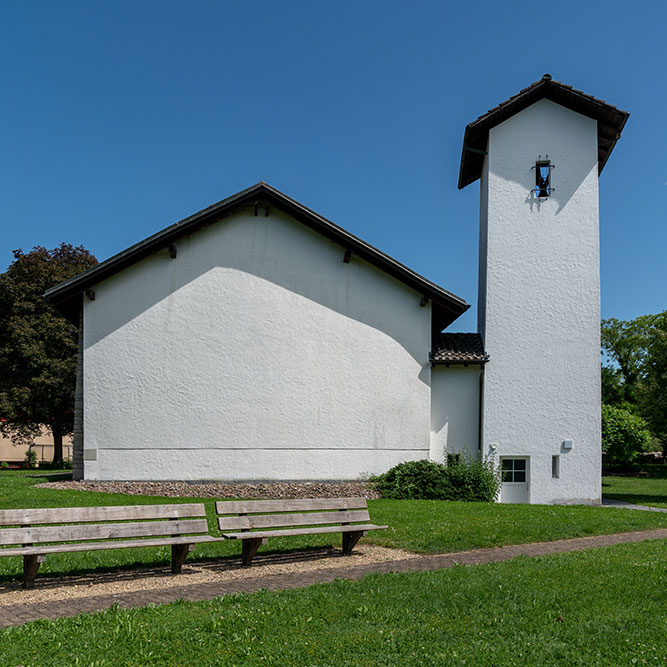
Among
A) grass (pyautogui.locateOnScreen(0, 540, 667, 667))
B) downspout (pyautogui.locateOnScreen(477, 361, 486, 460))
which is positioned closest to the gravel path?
downspout (pyautogui.locateOnScreen(477, 361, 486, 460))

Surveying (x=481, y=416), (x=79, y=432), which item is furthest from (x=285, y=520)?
(x=79, y=432)

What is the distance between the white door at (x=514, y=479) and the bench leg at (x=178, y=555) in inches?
555

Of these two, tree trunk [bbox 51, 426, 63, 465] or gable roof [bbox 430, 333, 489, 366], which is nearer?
gable roof [bbox 430, 333, 489, 366]

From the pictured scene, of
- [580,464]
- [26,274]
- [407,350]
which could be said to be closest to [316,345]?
[407,350]

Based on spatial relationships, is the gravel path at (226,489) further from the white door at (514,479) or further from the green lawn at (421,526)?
the white door at (514,479)

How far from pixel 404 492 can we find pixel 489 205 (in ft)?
30.8

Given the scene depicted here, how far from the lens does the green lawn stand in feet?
32.5

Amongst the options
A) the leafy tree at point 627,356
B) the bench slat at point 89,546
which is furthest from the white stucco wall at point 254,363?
the leafy tree at point 627,356

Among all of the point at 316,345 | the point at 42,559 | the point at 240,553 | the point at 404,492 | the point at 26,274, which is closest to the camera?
the point at 42,559

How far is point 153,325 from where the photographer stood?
2058 cm

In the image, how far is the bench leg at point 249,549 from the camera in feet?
31.0

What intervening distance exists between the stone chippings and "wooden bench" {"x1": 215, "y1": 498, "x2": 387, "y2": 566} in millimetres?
8794

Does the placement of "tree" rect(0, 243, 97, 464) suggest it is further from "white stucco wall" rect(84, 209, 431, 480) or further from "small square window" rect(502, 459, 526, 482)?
"small square window" rect(502, 459, 526, 482)

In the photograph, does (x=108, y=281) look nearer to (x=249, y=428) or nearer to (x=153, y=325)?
(x=153, y=325)
